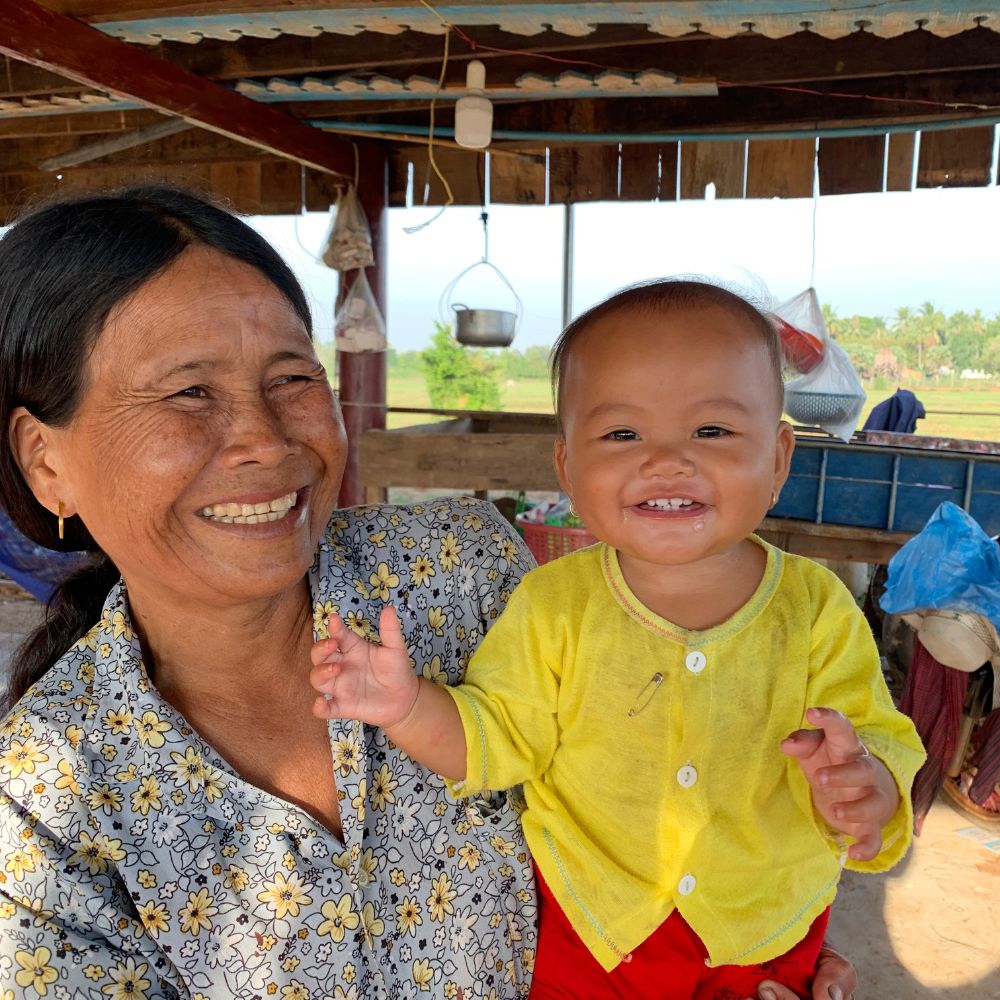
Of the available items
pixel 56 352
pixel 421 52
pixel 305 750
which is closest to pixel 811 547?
pixel 421 52

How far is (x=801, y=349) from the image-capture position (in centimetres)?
440

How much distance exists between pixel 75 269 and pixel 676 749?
1174mm

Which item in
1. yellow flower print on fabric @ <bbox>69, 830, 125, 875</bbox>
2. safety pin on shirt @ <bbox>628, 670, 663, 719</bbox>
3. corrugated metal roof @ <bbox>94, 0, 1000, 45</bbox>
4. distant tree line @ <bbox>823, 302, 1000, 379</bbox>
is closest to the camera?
yellow flower print on fabric @ <bbox>69, 830, 125, 875</bbox>

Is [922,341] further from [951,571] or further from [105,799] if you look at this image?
[105,799]

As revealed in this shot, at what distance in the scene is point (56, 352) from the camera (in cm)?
121

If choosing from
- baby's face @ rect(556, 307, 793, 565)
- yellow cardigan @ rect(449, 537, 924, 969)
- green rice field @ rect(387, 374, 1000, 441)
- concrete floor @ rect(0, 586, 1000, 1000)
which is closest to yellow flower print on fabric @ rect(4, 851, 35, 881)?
yellow cardigan @ rect(449, 537, 924, 969)

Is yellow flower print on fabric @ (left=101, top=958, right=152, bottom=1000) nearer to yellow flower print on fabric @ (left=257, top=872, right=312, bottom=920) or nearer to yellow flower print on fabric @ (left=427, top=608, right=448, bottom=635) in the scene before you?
yellow flower print on fabric @ (left=257, top=872, right=312, bottom=920)

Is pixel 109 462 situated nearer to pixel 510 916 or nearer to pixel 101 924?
pixel 101 924

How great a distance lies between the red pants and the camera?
1372 millimetres

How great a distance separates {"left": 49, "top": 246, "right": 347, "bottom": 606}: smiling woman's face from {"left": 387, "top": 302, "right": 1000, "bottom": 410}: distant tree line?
13865 millimetres

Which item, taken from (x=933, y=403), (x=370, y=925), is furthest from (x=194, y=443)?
(x=933, y=403)

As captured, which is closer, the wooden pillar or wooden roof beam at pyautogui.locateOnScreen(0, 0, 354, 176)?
wooden roof beam at pyautogui.locateOnScreen(0, 0, 354, 176)

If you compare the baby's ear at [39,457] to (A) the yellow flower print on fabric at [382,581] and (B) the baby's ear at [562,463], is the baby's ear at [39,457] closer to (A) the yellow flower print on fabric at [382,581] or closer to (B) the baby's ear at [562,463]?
(A) the yellow flower print on fabric at [382,581]

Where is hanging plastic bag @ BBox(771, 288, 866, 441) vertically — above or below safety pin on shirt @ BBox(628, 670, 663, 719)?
above
